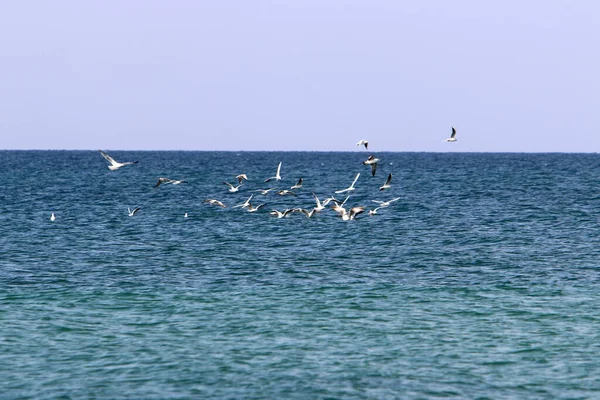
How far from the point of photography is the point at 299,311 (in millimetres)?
28703

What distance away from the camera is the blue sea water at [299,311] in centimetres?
2103

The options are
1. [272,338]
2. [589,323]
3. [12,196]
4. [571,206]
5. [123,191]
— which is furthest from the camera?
[123,191]

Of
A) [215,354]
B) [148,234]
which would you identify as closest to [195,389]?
[215,354]

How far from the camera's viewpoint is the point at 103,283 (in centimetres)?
3384

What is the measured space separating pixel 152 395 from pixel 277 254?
2445cm

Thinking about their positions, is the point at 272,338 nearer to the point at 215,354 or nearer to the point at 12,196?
the point at 215,354

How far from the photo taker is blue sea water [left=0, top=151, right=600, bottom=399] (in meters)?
21.0

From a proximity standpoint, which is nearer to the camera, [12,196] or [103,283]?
[103,283]

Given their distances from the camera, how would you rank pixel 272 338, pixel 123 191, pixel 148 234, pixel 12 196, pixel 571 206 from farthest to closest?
1. pixel 123 191
2. pixel 12 196
3. pixel 571 206
4. pixel 148 234
5. pixel 272 338

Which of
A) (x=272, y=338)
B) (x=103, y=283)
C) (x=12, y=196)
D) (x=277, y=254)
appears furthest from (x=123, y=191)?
(x=272, y=338)

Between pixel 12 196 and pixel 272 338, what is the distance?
229 ft

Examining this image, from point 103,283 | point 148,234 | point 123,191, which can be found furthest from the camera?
point 123,191

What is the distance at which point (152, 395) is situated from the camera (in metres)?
19.8

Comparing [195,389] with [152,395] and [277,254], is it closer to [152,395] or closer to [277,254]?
[152,395]
